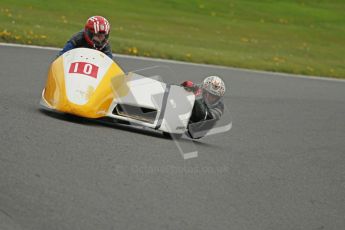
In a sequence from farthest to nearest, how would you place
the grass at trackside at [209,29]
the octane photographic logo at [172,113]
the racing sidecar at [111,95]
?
the grass at trackside at [209,29] → the octane photographic logo at [172,113] → the racing sidecar at [111,95]

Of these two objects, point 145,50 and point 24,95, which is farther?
point 145,50

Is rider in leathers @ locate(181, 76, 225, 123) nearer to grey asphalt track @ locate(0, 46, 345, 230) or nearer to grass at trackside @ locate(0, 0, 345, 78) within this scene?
grey asphalt track @ locate(0, 46, 345, 230)

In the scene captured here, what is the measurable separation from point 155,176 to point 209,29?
56.2ft

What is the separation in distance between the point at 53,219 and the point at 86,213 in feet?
0.83

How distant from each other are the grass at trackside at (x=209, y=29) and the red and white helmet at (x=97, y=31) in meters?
6.68

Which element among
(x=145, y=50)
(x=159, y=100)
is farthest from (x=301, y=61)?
(x=159, y=100)

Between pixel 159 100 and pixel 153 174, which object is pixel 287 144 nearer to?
pixel 159 100

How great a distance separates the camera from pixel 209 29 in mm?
23297

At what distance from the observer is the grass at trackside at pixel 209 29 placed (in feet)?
56.5

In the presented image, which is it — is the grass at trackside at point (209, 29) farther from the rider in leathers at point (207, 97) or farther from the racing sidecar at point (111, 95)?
the rider in leathers at point (207, 97)

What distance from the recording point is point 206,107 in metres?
8.50

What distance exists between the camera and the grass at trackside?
1722cm

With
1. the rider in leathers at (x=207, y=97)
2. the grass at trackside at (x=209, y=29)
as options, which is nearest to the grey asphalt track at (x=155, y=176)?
the rider in leathers at (x=207, y=97)

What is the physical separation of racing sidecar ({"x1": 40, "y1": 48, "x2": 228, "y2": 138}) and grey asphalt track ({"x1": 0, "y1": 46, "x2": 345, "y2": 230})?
157 mm
